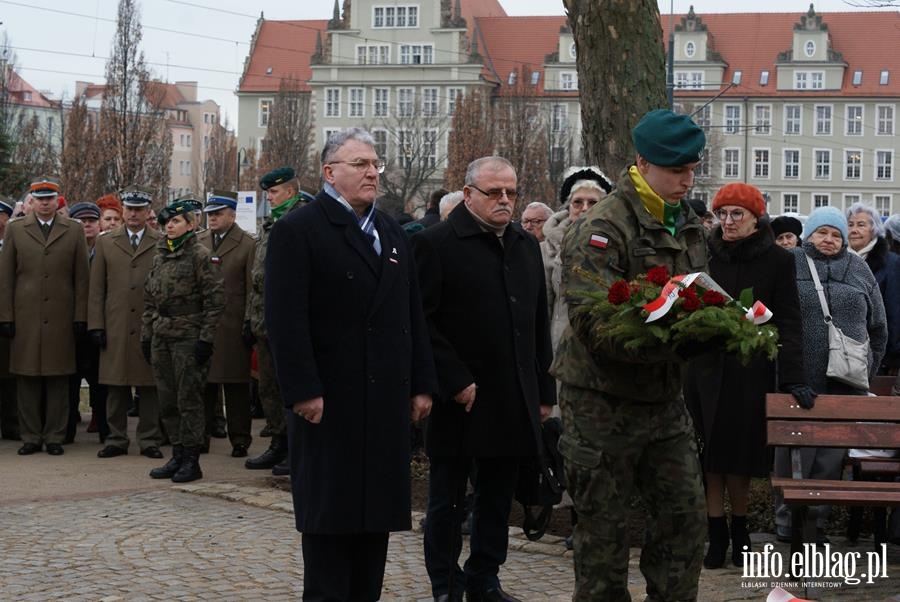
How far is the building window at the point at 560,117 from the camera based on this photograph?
82.7 m

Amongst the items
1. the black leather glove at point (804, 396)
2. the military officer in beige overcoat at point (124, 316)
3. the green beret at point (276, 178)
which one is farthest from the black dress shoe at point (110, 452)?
the black leather glove at point (804, 396)

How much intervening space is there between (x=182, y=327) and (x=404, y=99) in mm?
87068

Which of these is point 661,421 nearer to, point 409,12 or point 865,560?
point 865,560

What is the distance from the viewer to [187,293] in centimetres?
1105

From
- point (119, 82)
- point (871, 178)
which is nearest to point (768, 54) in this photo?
point (871, 178)

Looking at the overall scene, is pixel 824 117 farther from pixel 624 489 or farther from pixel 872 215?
pixel 624 489

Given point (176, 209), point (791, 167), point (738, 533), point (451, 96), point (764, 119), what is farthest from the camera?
point (791, 167)

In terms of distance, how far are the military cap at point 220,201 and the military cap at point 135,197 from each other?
54 centimetres

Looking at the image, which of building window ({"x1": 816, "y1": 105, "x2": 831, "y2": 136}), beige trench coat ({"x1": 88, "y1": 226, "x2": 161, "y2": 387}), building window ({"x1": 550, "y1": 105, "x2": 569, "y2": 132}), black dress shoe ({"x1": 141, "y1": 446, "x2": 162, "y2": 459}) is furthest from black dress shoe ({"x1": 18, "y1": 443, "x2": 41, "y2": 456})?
building window ({"x1": 816, "y1": 105, "x2": 831, "y2": 136})

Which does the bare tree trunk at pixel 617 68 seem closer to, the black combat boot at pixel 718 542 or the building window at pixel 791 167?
the black combat boot at pixel 718 542

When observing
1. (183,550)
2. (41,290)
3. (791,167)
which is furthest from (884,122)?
(183,550)

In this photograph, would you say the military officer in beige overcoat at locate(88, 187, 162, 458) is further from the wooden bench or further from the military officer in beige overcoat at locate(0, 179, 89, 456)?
the wooden bench

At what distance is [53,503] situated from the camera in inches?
388

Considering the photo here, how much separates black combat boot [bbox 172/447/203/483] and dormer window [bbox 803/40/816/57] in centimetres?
9134
